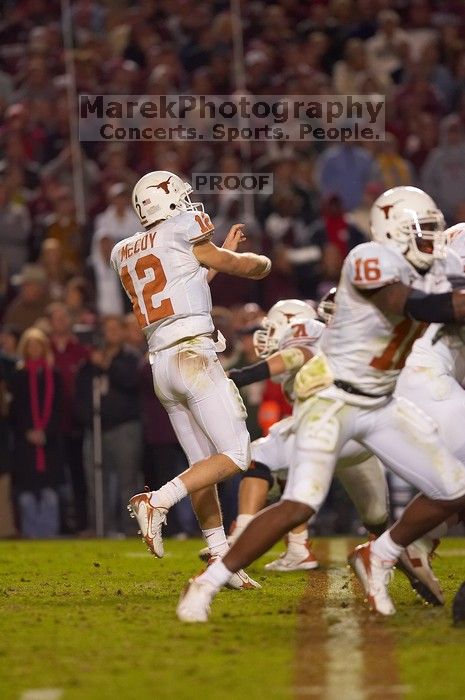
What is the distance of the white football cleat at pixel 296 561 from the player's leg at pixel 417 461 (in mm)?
2560

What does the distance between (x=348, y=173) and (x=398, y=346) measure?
Result: 8.02m

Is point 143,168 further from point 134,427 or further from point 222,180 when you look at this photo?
point 134,427

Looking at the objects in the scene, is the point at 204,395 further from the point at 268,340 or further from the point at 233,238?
the point at 268,340

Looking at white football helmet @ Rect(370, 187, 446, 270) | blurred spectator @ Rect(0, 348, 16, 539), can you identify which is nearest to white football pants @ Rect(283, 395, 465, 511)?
white football helmet @ Rect(370, 187, 446, 270)

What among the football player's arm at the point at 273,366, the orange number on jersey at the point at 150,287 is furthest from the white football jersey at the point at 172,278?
the football player's arm at the point at 273,366

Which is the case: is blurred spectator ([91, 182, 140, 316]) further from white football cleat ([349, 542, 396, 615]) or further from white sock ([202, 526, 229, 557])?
white football cleat ([349, 542, 396, 615])

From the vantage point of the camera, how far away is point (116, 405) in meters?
11.7

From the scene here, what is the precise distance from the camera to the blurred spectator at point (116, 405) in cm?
1161

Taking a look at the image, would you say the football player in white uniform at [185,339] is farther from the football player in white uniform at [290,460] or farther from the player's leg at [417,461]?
the player's leg at [417,461]

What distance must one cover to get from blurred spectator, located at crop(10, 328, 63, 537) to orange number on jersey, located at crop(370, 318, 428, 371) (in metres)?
6.27

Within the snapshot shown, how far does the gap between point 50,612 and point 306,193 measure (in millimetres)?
7572

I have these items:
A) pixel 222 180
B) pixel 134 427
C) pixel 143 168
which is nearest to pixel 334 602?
pixel 134 427

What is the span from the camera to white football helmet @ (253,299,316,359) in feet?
26.4

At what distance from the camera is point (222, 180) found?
12.8 m
